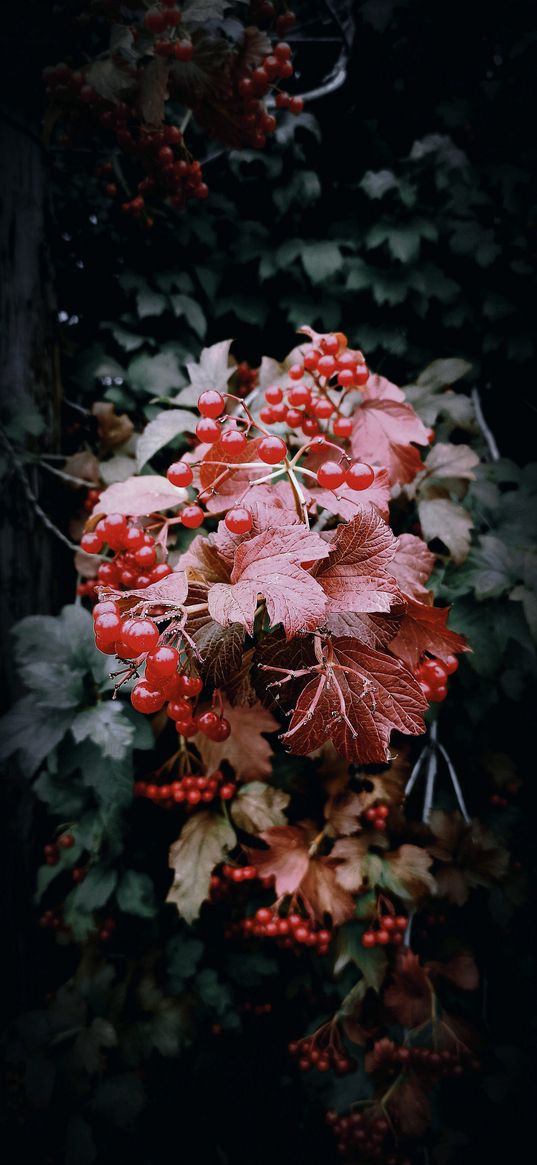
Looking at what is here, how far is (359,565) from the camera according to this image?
2.81 ft

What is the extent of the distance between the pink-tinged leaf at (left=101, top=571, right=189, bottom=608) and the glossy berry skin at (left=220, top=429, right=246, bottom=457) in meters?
0.27

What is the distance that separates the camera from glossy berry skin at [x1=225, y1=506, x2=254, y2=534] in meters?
0.88

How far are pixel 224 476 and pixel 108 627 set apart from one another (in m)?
0.36

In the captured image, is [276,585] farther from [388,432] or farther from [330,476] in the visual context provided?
[388,432]

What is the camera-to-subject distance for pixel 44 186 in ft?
6.14

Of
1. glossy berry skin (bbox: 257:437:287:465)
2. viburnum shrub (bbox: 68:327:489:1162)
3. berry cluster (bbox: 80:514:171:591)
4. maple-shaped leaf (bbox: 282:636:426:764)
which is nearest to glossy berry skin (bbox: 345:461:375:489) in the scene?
viburnum shrub (bbox: 68:327:489:1162)

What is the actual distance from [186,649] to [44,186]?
5.95 ft

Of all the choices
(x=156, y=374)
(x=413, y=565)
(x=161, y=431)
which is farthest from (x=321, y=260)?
(x=413, y=565)

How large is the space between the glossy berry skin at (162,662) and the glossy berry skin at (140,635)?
1cm

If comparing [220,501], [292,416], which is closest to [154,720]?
[220,501]

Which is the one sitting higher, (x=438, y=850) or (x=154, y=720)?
(x=154, y=720)

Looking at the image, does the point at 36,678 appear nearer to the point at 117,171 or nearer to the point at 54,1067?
the point at 54,1067

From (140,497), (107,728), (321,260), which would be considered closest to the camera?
(140,497)

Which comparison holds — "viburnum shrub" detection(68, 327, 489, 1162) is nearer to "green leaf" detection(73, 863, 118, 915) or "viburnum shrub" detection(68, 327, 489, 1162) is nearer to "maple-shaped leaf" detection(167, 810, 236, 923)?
"maple-shaped leaf" detection(167, 810, 236, 923)
